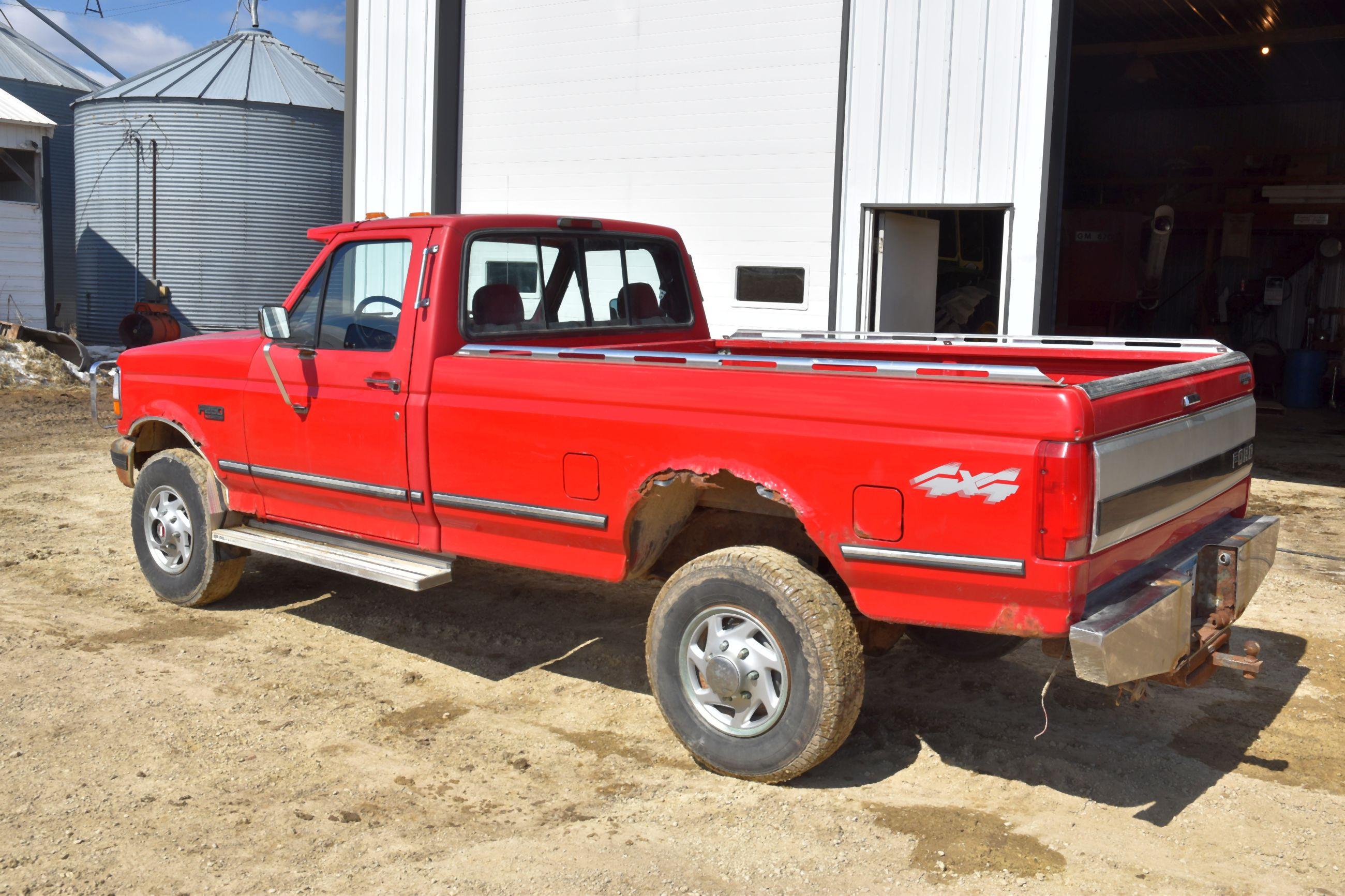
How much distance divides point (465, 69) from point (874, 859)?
11340 millimetres

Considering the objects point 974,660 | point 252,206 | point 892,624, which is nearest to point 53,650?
point 892,624

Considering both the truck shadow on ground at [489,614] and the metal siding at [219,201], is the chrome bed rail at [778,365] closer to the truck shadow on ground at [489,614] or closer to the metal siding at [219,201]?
the truck shadow on ground at [489,614]

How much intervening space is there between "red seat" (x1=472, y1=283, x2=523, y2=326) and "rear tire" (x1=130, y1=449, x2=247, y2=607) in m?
1.93

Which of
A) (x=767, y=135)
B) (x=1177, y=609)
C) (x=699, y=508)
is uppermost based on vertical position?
(x=767, y=135)

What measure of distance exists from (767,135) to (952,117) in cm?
191

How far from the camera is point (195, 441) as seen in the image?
623cm

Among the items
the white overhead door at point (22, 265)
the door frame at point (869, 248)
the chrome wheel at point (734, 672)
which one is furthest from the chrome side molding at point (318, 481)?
the white overhead door at point (22, 265)

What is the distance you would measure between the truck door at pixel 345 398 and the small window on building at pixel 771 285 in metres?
6.10

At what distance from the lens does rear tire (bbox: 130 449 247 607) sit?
6211mm

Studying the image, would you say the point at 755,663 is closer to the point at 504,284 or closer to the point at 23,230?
the point at 504,284

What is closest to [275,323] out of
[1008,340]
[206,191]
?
[1008,340]

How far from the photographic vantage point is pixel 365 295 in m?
5.52

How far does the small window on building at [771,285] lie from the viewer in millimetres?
11094

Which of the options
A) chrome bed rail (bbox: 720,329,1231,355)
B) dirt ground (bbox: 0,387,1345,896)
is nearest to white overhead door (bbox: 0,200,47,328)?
dirt ground (bbox: 0,387,1345,896)
